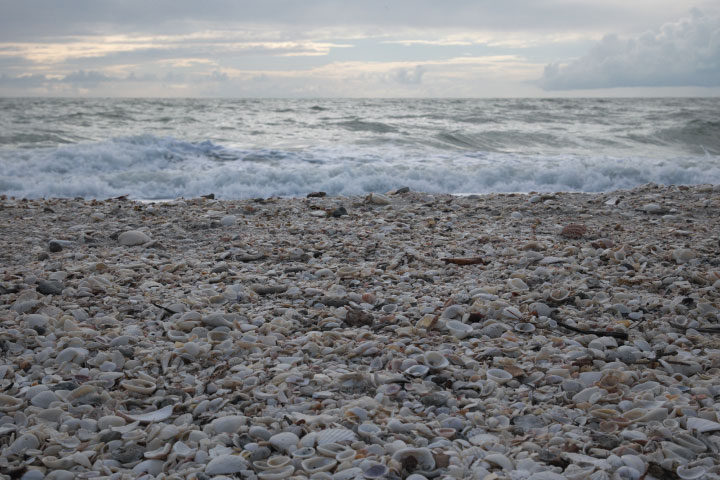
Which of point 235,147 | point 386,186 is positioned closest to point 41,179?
point 235,147

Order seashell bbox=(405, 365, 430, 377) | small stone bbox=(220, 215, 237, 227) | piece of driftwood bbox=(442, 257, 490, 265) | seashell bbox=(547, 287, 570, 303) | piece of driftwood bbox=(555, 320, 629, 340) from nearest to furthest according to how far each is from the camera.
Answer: seashell bbox=(405, 365, 430, 377), piece of driftwood bbox=(555, 320, 629, 340), seashell bbox=(547, 287, 570, 303), piece of driftwood bbox=(442, 257, 490, 265), small stone bbox=(220, 215, 237, 227)

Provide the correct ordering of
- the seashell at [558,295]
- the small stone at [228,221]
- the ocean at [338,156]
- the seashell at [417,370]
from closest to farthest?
the seashell at [417,370] < the seashell at [558,295] < the small stone at [228,221] < the ocean at [338,156]

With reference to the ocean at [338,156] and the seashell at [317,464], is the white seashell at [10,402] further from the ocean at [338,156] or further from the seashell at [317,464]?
the ocean at [338,156]

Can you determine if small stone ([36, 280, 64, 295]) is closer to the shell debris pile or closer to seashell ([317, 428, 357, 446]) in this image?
the shell debris pile

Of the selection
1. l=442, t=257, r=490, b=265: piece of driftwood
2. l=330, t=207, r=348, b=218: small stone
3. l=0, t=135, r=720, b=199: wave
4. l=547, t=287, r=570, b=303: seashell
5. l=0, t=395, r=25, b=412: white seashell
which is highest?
l=0, t=135, r=720, b=199: wave

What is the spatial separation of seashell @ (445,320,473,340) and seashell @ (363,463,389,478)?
1.06 m

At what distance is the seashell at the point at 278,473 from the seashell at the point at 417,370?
74 centimetres

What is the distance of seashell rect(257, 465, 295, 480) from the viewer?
1631 millimetres

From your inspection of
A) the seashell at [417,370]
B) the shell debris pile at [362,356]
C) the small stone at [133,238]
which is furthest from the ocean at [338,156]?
Answer: the seashell at [417,370]

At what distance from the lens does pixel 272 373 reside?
88.8 inches

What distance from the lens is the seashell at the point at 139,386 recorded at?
Result: 2.11 meters

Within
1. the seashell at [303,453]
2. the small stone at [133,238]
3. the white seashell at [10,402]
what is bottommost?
the seashell at [303,453]

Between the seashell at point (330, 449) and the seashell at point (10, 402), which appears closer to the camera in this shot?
the seashell at point (330, 449)

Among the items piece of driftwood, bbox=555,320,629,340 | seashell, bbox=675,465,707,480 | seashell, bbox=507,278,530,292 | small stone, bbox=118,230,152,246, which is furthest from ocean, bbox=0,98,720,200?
seashell, bbox=675,465,707,480
